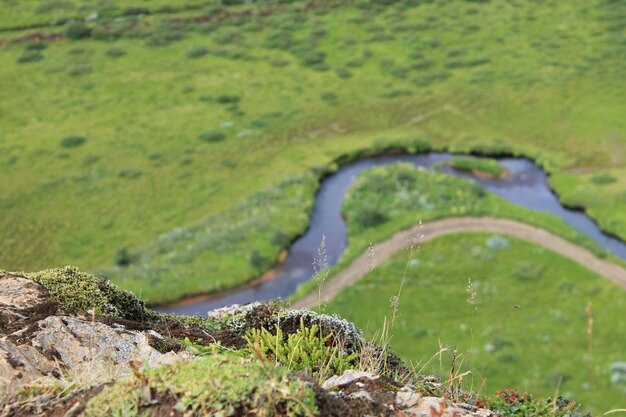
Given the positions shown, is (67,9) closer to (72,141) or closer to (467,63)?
(72,141)

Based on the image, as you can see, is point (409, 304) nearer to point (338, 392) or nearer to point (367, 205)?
point (367, 205)

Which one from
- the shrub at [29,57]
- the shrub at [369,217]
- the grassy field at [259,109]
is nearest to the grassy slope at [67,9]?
the grassy field at [259,109]

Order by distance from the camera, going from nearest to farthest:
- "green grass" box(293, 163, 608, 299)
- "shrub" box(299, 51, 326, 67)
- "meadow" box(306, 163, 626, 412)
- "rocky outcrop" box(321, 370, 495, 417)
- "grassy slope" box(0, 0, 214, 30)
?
"rocky outcrop" box(321, 370, 495, 417) → "meadow" box(306, 163, 626, 412) → "green grass" box(293, 163, 608, 299) → "shrub" box(299, 51, 326, 67) → "grassy slope" box(0, 0, 214, 30)

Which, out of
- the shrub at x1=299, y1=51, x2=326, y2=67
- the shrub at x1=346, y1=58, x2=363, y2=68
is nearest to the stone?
the shrub at x1=346, y1=58, x2=363, y2=68

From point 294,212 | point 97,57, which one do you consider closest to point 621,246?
point 294,212

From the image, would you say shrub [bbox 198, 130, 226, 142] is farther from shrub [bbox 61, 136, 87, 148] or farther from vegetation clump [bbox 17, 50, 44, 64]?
vegetation clump [bbox 17, 50, 44, 64]

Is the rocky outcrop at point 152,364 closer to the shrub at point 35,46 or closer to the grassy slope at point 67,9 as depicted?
the shrub at point 35,46
